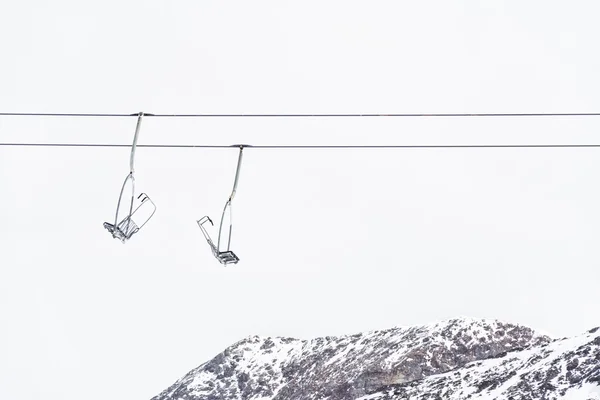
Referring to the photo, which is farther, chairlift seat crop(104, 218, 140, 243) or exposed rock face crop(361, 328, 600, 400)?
exposed rock face crop(361, 328, 600, 400)

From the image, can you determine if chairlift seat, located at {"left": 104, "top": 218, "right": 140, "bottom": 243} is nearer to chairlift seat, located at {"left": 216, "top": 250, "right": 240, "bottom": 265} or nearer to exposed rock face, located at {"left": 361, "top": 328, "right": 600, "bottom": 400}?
chairlift seat, located at {"left": 216, "top": 250, "right": 240, "bottom": 265}

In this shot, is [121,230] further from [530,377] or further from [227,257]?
[530,377]

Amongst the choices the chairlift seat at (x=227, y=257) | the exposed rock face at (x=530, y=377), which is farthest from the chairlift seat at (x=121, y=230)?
the exposed rock face at (x=530, y=377)

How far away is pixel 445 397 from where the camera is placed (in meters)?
176

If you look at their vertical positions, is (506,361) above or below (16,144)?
above

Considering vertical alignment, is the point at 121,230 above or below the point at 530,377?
below

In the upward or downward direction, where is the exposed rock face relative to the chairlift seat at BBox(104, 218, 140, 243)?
upward

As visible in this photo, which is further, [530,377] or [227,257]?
[530,377]

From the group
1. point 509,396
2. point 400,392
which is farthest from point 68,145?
point 400,392

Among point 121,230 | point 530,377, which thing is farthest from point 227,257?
point 530,377

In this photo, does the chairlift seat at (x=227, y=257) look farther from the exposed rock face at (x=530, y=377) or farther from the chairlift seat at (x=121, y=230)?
the exposed rock face at (x=530, y=377)

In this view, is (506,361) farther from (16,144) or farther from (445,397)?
(16,144)

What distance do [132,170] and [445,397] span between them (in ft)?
512

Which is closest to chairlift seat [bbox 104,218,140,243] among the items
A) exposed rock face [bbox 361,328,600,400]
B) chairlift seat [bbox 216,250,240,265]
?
chairlift seat [bbox 216,250,240,265]
